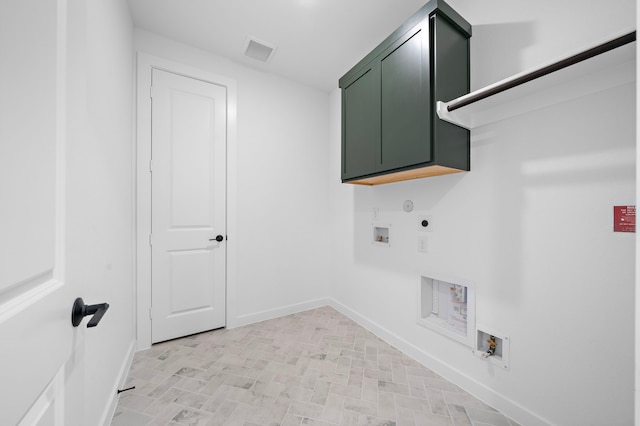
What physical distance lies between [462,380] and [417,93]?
2.01 m

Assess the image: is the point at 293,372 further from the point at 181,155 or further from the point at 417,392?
the point at 181,155

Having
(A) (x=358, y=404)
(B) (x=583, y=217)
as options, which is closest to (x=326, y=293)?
(A) (x=358, y=404)

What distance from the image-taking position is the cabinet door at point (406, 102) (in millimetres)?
1562

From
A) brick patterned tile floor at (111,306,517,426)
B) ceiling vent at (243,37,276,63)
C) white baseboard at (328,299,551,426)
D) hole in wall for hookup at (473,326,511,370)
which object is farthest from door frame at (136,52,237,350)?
hole in wall for hookup at (473,326,511,370)

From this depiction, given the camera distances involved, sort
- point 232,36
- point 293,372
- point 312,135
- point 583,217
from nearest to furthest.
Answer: point 583,217 → point 293,372 → point 232,36 → point 312,135

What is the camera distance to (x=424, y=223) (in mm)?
2018

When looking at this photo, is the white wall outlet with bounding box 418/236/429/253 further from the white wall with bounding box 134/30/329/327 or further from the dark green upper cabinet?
the white wall with bounding box 134/30/329/327

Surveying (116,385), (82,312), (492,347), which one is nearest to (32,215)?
(82,312)

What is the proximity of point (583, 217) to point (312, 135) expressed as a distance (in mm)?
2622

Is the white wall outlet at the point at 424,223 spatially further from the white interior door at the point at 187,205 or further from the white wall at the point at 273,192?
the white interior door at the point at 187,205

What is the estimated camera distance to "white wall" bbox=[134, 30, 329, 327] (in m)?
2.65

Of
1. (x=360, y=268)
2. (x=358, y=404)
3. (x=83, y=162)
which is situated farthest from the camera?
(x=360, y=268)

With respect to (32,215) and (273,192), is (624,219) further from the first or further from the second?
(273,192)

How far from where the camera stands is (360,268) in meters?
2.78
